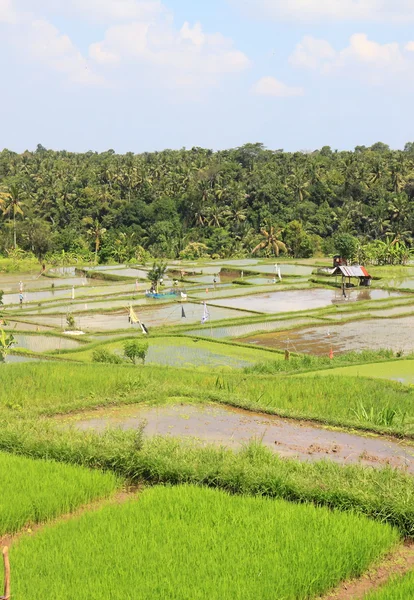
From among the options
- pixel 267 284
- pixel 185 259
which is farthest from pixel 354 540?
pixel 185 259

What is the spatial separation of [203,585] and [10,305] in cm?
2390

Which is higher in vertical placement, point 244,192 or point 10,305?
point 244,192

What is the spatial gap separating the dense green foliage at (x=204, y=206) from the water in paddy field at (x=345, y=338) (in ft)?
81.9

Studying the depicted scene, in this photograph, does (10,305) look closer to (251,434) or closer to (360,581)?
(251,434)

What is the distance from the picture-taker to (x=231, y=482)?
677cm

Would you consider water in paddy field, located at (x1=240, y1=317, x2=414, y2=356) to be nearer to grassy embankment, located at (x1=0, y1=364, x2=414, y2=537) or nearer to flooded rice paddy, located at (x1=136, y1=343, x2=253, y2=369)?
flooded rice paddy, located at (x1=136, y1=343, x2=253, y2=369)

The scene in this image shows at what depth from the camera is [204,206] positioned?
56594 millimetres

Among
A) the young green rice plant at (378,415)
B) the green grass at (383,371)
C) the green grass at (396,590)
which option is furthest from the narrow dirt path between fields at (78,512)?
the green grass at (383,371)

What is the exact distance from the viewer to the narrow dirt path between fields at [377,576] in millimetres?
4891

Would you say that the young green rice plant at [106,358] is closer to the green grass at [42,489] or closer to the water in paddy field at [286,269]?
the green grass at [42,489]

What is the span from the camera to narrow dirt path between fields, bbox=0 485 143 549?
228 inches

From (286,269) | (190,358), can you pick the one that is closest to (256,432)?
(190,358)

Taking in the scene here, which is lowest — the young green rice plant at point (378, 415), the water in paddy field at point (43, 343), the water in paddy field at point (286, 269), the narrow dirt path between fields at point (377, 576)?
the water in paddy field at point (43, 343)

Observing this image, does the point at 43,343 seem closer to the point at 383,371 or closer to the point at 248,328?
the point at 248,328
